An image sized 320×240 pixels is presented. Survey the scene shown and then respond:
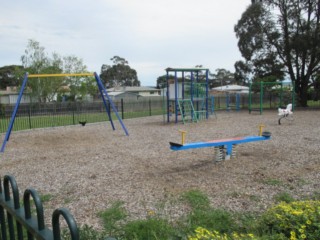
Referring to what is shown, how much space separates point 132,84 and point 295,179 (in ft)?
261

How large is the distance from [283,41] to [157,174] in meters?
22.9

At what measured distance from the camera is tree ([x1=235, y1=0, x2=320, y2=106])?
74.5 ft

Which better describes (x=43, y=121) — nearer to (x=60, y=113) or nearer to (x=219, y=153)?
(x=60, y=113)

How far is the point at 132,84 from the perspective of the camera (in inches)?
3273

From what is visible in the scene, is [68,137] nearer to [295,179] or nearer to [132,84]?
[295,179]

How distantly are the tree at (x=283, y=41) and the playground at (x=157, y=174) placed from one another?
16.4 meters

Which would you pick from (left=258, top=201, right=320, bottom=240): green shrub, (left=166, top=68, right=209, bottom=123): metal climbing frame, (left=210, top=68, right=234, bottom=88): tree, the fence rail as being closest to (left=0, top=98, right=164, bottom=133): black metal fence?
the fence rail

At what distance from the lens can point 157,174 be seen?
559 cm

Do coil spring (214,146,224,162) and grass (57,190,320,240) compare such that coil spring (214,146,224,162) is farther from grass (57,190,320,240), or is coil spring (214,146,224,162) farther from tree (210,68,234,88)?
tree (210,68,234,88)

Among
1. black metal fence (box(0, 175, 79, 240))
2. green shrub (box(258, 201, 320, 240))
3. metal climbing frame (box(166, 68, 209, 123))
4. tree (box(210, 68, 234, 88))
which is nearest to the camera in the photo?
black metal fence (box(0, 175, 79, 240))

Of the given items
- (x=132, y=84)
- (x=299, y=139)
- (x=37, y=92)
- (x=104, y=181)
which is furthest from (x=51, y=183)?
(x=132, y=84)

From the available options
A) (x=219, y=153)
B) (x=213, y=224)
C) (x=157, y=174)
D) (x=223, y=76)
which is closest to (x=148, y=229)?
(x=213, y=224)

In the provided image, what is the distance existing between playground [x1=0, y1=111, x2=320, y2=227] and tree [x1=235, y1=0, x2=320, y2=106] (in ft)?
53.9

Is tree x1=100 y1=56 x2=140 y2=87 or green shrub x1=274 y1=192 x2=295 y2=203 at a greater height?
tree x1=100 y1=56 x2=140 y2=87
